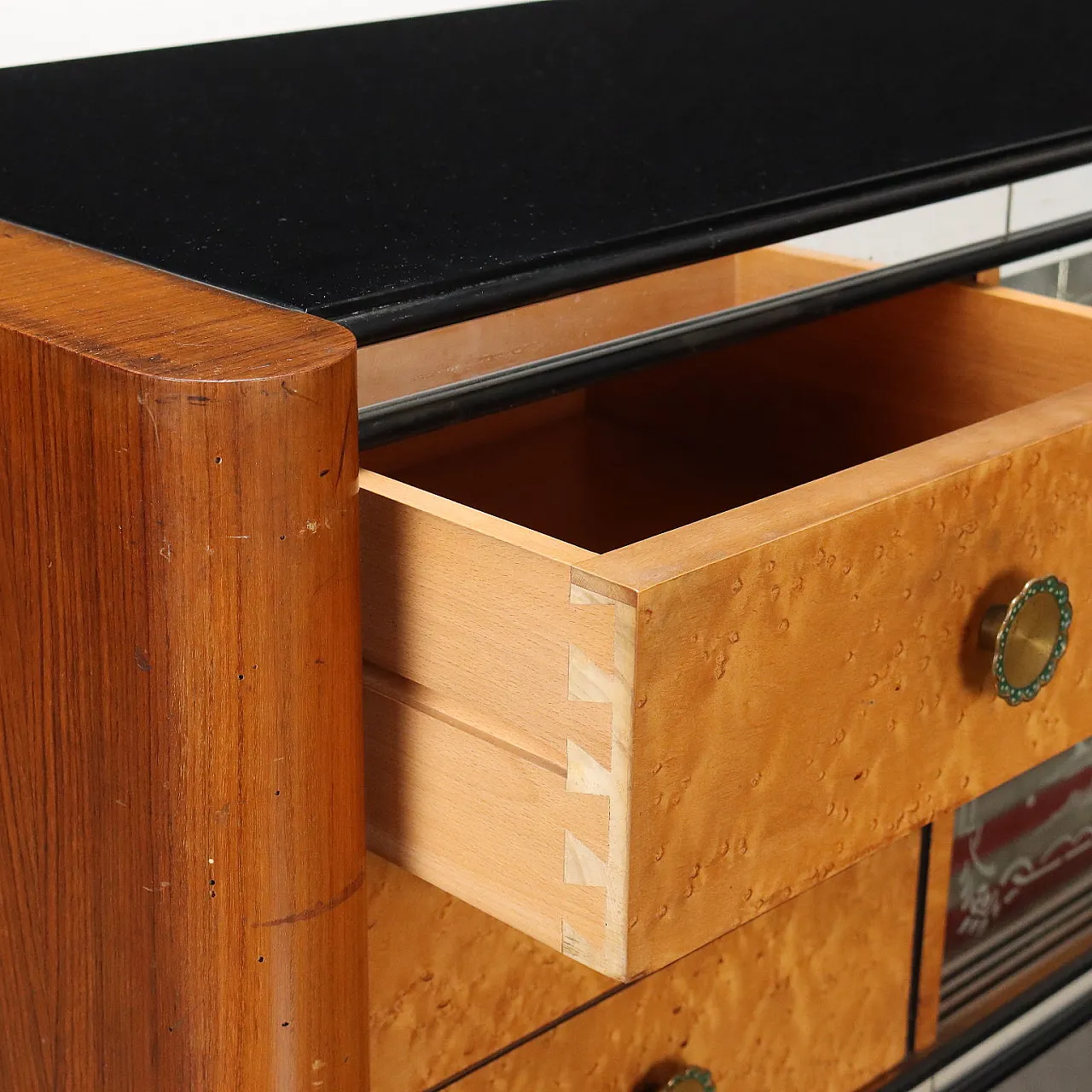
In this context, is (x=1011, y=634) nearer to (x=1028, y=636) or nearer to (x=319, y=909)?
(x=1028, y=636)

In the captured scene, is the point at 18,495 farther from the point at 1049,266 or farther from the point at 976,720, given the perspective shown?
the point at 1049,266

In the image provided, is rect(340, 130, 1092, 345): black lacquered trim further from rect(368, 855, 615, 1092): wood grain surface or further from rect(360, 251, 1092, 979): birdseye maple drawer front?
rect(368, 855, 615, 1092): wood grain surface

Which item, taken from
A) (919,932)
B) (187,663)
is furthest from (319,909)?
(919,932)

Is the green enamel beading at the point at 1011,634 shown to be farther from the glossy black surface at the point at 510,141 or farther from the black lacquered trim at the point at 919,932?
the black lacquered trim at the point at 919,932

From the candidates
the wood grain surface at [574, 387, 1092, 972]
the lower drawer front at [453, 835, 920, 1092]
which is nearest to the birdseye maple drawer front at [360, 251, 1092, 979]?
the wood grain surface at [574, 387, 1092, 972]

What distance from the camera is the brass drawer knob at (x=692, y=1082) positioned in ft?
2.60

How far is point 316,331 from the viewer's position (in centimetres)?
46

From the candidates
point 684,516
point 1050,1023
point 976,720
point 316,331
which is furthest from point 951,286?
point 1050,1023

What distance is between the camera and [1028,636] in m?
0.60

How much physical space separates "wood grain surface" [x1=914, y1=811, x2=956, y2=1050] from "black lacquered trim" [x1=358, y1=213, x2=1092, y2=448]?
1.16ft

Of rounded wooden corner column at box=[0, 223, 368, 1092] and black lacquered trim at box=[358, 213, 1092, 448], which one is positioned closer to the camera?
rounded wooden corner column at box=[0, 223, 368, 1092]

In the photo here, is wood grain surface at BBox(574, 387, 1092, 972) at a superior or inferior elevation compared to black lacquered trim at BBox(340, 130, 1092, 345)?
inferior

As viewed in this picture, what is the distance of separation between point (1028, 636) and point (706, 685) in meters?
0.17

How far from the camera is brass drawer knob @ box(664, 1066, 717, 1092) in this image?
2.60ft
